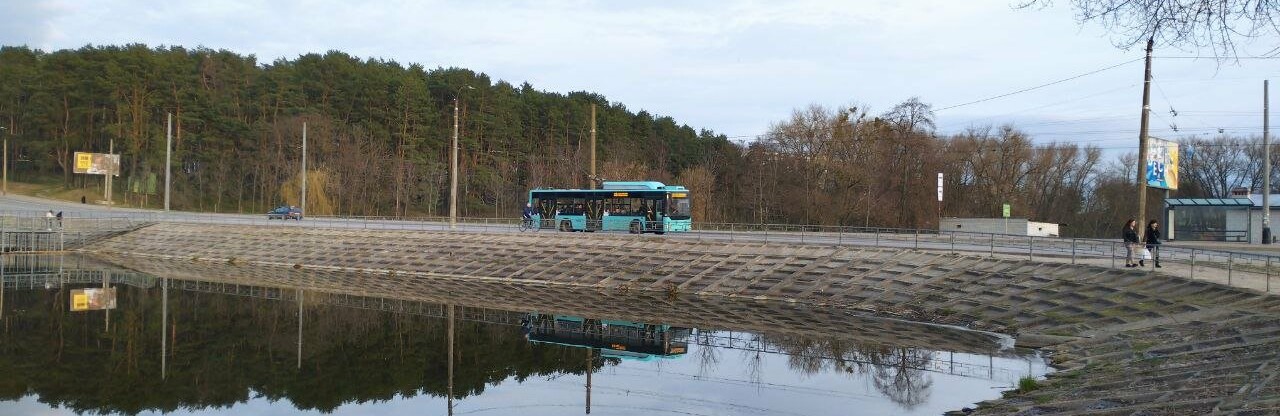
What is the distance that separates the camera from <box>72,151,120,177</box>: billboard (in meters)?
90.6

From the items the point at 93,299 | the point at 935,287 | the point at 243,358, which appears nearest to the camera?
the point at 243,358

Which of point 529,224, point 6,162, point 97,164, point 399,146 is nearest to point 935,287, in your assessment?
point 529,224

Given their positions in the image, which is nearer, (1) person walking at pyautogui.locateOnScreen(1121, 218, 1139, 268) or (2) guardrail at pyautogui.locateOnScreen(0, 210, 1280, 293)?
(2) guardrail at pyautogui.locateOnScreen(0, 210, 1280, 293)

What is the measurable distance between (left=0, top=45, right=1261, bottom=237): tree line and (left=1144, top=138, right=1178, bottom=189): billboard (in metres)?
31.2

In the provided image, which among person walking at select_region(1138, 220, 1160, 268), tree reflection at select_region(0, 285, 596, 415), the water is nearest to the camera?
the water

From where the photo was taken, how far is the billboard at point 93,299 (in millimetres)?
33750

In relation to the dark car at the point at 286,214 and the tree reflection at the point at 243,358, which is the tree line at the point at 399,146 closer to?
the dark car at the point at 286,214

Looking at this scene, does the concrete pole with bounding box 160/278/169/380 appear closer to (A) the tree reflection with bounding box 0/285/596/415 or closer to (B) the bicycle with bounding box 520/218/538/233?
(A) the tree reflection with bounding box 0/285/596/415

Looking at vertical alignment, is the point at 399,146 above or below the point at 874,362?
above

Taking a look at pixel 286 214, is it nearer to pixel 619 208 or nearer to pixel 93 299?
pixel 619 208

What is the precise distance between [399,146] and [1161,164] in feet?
224

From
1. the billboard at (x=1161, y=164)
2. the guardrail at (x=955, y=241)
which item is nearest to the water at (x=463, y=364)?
the guardrail at (x=955, y=241)

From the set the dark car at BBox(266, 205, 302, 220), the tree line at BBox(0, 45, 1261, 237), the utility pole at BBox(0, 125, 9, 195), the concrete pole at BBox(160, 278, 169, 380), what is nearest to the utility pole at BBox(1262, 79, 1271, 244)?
the tree line at BBox(0, 45, 1261, 237)

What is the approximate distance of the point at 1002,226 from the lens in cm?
5288
